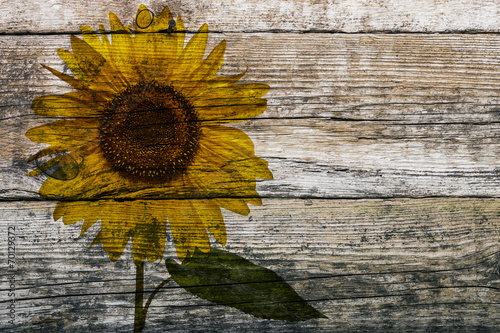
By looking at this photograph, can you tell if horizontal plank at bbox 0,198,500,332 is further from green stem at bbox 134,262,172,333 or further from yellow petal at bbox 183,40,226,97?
yellow petal at bbox 183,40,226,97

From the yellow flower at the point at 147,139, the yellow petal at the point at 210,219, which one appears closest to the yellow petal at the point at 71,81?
the yellow flower at the point at 147,139

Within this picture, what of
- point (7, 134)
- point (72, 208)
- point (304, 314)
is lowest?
point (304, 314)

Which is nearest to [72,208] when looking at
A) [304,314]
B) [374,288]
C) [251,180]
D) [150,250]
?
[150,250]

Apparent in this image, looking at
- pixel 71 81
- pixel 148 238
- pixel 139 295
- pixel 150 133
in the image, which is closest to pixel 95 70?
pixel 71 81

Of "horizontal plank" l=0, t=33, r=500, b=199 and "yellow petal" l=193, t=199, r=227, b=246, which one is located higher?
"horizontal plank" l=0, t=33, r=500, b=199

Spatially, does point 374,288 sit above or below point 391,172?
→ below

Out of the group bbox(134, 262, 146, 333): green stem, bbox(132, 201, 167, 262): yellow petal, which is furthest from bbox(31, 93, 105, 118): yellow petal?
bbox(134, 262, 146, 333): green stem

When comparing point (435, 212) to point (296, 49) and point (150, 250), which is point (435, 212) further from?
point (150, 250)
